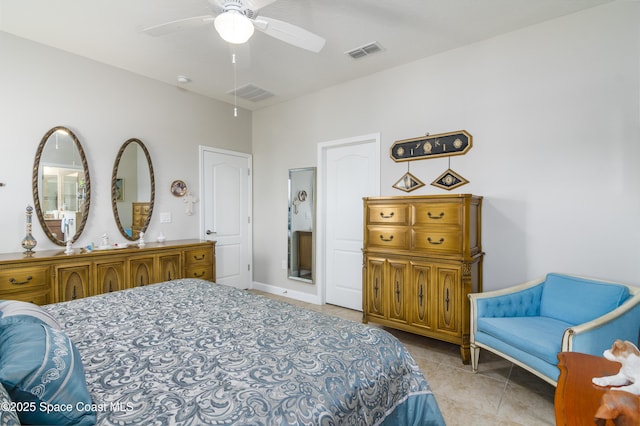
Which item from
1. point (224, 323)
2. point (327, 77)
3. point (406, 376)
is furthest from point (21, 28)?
point (406, 376)

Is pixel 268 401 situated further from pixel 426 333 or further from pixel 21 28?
pixel 21 28

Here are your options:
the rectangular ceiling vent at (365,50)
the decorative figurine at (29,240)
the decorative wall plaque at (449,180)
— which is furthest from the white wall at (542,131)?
the decorative figurine at (29,240)

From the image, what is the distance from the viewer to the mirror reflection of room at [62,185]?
3.02 m

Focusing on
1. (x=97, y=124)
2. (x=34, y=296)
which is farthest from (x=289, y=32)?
(x=34, y=296)

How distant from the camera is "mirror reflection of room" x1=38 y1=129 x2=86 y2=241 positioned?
9.89 feet

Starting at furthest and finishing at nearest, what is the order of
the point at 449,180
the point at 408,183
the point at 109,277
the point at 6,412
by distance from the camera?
1. the point at 408,183
2. the point at 449,180
3. the point at 109,277
4. the point at 6,412

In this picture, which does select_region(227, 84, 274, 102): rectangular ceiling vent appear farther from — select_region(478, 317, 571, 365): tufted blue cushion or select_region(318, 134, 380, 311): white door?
select_region(478, 317, 571, 365): tufted blue cushion

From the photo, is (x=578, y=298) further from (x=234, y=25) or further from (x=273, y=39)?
(x=273, y=39)

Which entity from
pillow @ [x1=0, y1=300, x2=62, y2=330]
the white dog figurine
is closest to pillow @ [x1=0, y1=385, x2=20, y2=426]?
pillow @ [x1=0, y1=300, x2=62, y2=330]

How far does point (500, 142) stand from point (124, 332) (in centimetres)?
326

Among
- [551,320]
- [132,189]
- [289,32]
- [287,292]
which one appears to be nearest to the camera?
[289,32]

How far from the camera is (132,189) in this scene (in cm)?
364

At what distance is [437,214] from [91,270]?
10.8 feet

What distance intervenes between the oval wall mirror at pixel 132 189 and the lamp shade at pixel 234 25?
7.83 feet
